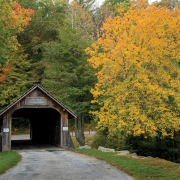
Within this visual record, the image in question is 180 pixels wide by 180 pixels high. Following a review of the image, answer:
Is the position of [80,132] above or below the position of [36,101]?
below

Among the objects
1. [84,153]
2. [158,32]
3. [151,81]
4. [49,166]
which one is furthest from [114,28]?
[49,166]

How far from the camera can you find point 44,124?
3403 cm

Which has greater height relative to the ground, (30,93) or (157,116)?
(30,93)

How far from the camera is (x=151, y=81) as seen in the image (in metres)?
21.0

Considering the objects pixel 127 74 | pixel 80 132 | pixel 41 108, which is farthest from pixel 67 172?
pixel 80 132

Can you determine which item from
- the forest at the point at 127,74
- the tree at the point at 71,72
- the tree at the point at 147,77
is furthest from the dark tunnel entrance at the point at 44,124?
the tree at the point at 147,77

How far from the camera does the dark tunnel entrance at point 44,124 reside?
1068 inches

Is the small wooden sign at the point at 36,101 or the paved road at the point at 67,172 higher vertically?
the small wooden sign at the point at 36,101

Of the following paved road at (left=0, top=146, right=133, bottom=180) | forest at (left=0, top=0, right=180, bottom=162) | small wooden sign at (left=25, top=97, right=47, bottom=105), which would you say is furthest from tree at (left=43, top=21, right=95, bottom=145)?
paved road at (left=0, top=146, right=133, bottom=180)

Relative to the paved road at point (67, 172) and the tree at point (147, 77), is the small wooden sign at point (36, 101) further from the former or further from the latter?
the paved road at point (67, 172)

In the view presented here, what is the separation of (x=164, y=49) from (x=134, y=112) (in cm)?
472

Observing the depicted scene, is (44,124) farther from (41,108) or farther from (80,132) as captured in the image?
(41,108)

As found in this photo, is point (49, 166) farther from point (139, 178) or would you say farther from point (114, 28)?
point (114, 28)

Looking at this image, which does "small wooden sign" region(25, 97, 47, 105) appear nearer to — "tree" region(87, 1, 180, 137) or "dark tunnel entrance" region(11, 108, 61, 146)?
"dark tunnel entrance" region(11, 108, 61, 146)
